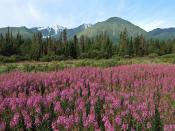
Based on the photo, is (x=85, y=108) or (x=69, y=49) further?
(x=69, y=49)

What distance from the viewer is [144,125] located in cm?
759

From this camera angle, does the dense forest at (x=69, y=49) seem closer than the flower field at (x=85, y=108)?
No

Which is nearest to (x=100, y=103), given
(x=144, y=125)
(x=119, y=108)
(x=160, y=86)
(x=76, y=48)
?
(x=119, y=108)

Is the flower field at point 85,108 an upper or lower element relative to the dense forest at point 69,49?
lower

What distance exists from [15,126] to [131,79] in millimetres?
7774

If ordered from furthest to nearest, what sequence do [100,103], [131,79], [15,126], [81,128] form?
[131,79]
[100,103]
[15,126]
[81,128]

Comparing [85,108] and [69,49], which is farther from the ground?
[69,49]

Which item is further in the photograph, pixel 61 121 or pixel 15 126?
pixel 15 126

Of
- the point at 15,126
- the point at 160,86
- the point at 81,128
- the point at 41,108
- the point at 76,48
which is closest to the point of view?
the point at 81,128

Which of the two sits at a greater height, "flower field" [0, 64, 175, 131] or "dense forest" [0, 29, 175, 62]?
"dense forest" [0, 29, 175, 62]

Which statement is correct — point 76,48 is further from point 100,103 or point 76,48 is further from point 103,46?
point 100,103

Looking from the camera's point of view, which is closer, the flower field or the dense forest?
the flower field

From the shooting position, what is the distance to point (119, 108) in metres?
8.96

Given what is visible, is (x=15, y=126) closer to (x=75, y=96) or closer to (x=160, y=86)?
(x=75, y=96)
